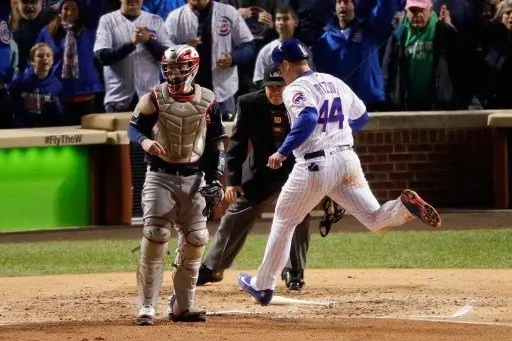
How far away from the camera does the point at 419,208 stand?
28.0 ft

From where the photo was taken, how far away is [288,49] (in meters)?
8.70

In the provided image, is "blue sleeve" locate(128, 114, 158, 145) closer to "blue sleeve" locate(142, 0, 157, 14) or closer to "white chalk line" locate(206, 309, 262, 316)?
"white chalk line" locate(206, 309, 262, 316)

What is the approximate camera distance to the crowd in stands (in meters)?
14.2

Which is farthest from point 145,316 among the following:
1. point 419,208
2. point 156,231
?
point 419,208

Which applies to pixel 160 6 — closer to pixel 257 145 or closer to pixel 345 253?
pixel 345 253

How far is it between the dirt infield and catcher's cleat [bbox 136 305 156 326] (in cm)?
6

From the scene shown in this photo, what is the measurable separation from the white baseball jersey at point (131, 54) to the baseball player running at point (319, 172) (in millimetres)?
5585

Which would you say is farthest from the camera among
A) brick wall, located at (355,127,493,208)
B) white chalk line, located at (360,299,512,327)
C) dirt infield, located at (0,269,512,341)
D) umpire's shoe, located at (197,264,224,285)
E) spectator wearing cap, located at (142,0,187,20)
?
brick wall, located at (355,127,493,208)

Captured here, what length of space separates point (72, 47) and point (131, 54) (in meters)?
0.68

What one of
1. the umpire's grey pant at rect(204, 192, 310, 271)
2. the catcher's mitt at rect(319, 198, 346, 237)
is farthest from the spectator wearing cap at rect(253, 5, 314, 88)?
the catcher's mitt at rect(319, 198, 346, 237)

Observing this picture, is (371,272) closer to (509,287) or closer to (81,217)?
(509,287)

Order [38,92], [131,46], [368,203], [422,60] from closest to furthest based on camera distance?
[368,203] < [131,46] < [38,92] < [422,60]

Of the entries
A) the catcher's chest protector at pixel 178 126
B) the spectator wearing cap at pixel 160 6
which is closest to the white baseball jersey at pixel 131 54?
the spectator wearing cap at pixel 160 6

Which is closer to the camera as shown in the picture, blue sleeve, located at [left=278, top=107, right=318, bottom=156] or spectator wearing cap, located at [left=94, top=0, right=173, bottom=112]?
blue sleeve, located at [left=278, top=107, right=318, bottom=156]
